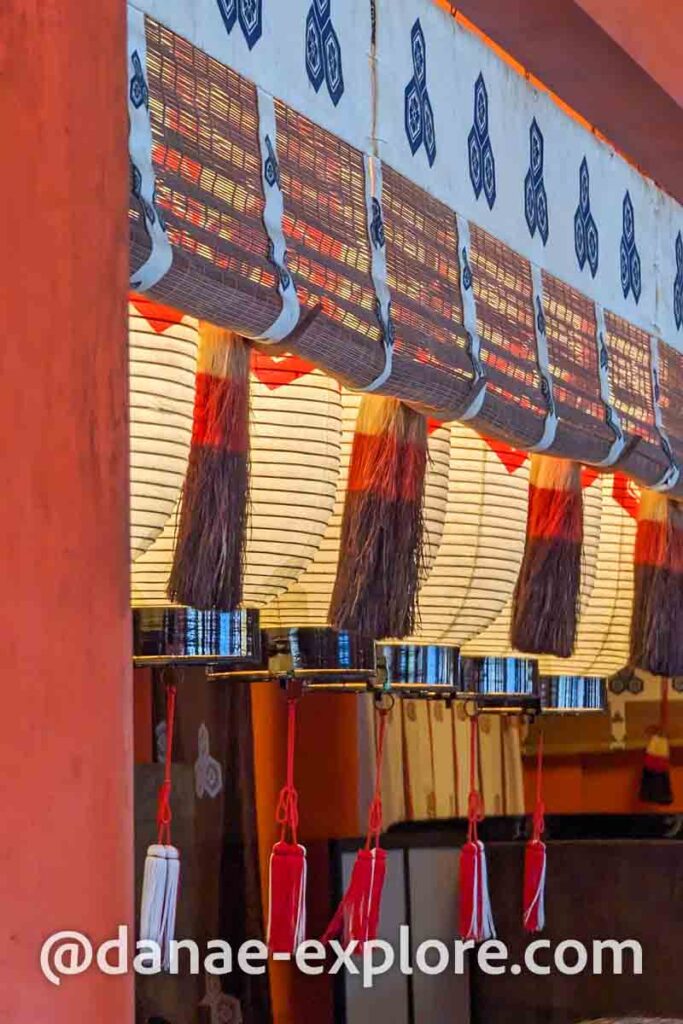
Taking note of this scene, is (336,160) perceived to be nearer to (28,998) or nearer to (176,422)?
(176,422)

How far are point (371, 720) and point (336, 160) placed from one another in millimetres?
3521

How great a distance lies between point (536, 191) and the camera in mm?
3180

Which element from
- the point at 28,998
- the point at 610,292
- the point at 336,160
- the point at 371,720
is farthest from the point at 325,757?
the point at 28,998

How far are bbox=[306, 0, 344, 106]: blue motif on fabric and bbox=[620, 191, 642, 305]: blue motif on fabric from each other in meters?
1.20

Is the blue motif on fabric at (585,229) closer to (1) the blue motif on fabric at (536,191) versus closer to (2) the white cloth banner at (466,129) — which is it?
(2) the white cloth banner at (466,129)

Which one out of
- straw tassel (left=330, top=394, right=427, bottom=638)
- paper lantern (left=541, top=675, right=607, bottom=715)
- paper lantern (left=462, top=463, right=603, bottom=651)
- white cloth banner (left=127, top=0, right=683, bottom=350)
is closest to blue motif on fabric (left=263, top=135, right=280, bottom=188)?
white cloth banner (left=127, top=0, right=683, bottom=350)

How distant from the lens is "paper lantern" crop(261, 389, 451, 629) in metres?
2.84

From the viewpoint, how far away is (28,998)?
153cm

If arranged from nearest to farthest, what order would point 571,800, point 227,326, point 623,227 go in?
point 227,326 → point 623,227 → point 571,800

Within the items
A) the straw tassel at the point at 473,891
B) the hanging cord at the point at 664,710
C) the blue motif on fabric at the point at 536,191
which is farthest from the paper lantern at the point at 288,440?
the hanging cord at the point at 664,710

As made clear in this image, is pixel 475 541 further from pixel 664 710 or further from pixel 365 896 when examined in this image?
pixel 664 710

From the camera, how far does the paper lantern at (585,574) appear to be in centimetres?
372

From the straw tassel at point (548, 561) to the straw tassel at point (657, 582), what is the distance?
0.51m

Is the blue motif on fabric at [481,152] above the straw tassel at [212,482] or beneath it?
above
